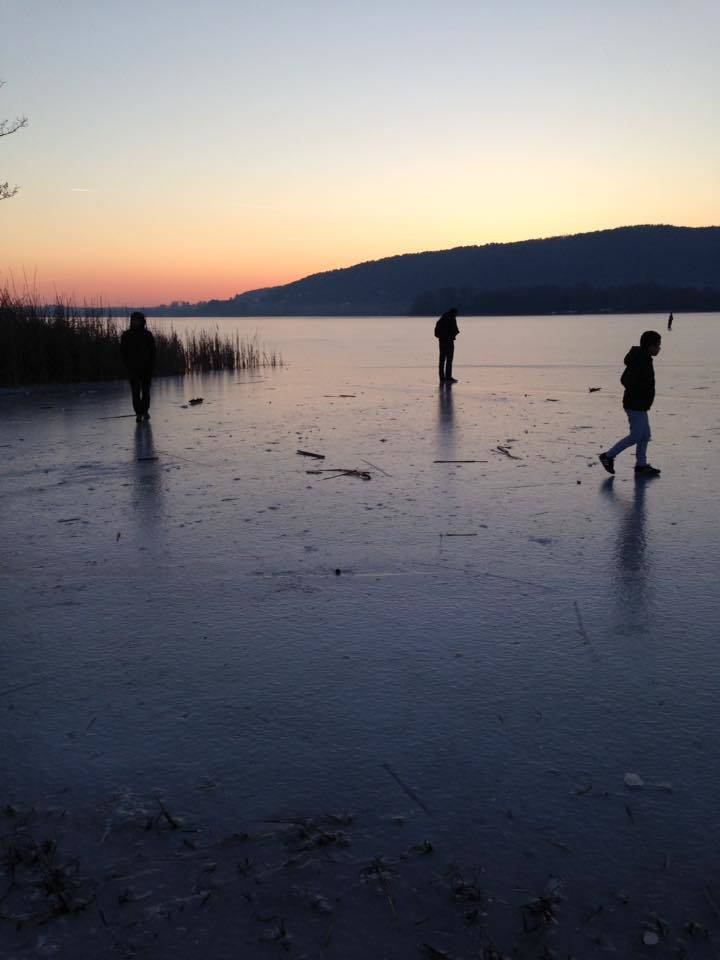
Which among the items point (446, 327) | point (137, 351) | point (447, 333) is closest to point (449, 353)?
point (447, 333)

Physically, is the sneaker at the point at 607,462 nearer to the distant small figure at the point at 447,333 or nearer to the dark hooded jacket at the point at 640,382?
the dark hooded jacket at the point at 640,382

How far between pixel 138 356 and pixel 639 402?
813 centimetres

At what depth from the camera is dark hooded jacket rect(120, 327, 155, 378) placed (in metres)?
13.0

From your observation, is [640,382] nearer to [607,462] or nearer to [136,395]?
[607,462]

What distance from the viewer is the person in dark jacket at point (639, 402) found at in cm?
850

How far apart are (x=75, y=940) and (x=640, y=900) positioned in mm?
1524

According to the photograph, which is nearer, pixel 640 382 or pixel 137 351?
pixel 640 382

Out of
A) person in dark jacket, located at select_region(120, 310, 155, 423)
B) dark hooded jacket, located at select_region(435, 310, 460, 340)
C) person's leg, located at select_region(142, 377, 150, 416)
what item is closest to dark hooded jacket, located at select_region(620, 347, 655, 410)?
person in dark jacket, located at select_region(120, 310, 155, 423)

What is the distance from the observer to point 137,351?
13.0 m

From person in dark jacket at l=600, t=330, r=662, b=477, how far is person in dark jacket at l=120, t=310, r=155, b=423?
778cm

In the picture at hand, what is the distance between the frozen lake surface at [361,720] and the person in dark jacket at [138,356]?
18.2 ft

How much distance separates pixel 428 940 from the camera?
6.70ft

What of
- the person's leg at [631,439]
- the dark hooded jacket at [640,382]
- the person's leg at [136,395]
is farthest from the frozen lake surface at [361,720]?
the person's leg at [136,395]

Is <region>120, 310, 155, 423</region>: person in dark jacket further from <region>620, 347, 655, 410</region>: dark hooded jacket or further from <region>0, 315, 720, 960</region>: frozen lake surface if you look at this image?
<region>620, 347, 655, 410</region>: dark hooded jacket
